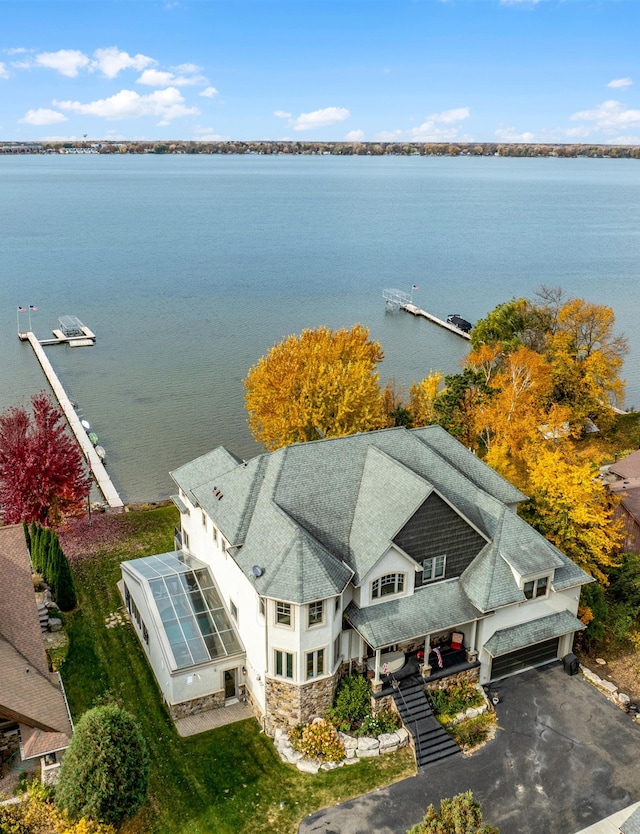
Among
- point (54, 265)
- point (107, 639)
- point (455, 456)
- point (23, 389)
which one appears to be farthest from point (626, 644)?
point (54, 265)

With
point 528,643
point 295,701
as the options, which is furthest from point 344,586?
point 528,643

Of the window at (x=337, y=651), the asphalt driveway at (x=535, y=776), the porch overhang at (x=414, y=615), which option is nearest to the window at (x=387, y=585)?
the porch overhang at (x=414, y=615)

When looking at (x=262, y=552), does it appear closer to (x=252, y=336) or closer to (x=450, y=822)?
(x=450, y=822)

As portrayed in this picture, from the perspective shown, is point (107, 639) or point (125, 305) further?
point (125, 305)

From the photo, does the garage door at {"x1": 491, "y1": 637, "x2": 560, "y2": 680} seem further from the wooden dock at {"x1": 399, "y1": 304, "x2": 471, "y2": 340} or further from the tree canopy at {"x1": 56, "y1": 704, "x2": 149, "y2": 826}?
the wooden dock at {"x1": 399, "y1": 304, "x2": 471, "y2": 340}

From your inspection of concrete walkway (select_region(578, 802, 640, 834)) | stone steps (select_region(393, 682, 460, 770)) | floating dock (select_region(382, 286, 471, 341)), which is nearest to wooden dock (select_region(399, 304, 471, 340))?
floating dock (select_region(382, 286, 471, 341))

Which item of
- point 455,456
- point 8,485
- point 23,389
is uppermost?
point 455,456

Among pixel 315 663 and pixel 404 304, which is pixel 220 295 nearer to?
pixel 404 304
